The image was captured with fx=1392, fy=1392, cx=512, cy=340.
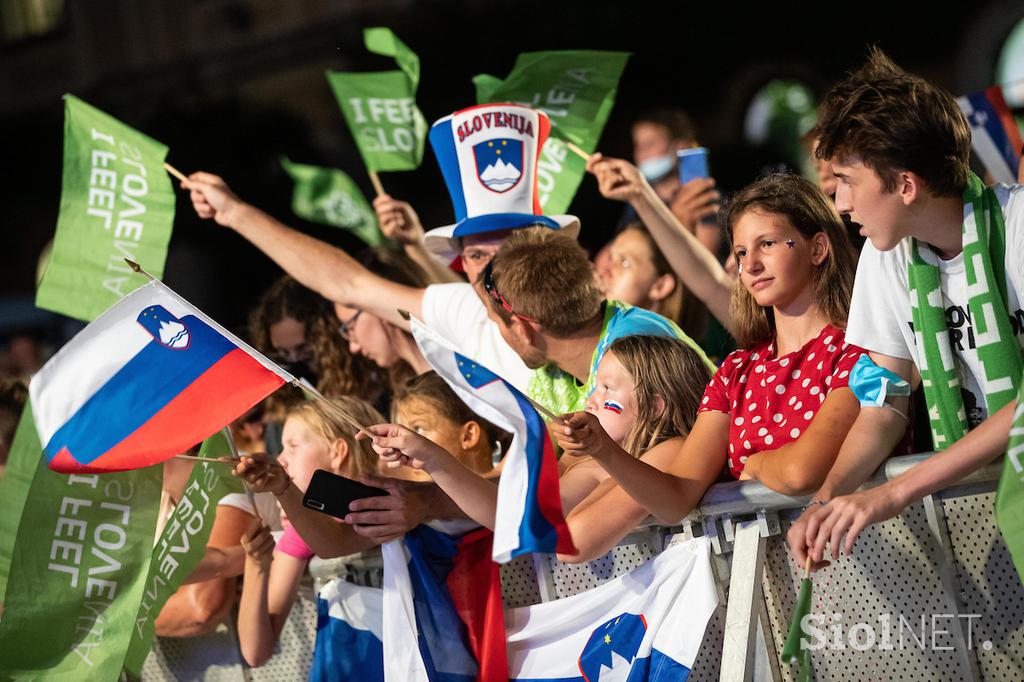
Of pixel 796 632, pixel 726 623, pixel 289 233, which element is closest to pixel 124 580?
pixel 289 233

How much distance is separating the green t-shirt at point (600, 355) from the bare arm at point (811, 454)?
63 cm

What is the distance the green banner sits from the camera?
423cm

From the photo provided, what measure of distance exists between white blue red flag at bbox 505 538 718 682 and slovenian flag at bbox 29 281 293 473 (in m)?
1.02

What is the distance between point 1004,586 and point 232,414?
2111 mm

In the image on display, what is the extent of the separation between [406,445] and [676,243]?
172 cm

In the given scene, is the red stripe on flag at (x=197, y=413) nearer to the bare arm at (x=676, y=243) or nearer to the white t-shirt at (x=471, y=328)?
the white t-shirt at (x=471, y=328)

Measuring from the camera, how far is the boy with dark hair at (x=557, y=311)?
4.11 meters

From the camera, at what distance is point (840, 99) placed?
3225mm

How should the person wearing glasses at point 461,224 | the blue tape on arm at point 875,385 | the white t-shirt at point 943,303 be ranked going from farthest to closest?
the person wearing glasses at point 461,224
the blue tape on arm at point 875,385
the white t-shirt at point 943,303

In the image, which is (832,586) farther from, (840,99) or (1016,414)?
(840,99)

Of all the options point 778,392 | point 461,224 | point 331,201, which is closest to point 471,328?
point 461,224

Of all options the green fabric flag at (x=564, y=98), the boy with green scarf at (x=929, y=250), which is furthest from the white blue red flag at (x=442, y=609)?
the green fabric flag at (x=564, y=98)

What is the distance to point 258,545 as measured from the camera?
4.21 meters

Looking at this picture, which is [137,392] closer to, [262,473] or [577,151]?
[262,473]
